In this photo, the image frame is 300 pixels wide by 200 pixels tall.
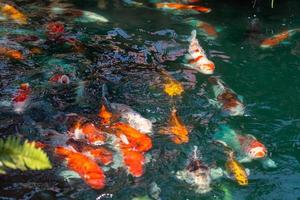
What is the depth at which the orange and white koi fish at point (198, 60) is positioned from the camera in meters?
7.68

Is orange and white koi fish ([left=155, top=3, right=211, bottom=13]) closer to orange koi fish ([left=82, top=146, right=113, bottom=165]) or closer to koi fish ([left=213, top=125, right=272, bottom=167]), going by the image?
koi fish ([left=213, top=125, right=272, bottom=167])

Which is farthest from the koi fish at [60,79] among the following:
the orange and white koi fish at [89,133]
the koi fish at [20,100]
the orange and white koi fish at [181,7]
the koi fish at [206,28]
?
the orange and white koi fish at [181,7]

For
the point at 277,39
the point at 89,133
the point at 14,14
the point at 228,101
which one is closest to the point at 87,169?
the point at 89,133

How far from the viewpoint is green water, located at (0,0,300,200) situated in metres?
5.38

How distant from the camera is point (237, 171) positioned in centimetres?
556

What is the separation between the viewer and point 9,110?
20.8 ft

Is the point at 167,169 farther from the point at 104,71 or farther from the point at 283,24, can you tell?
the point at 283,24

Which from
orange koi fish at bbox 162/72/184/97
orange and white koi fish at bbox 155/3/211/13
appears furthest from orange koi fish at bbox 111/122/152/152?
orange and white koi fish at bbox 155/3/211/13

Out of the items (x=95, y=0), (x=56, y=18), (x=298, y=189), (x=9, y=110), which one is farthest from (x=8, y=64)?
(x=298, y=189)

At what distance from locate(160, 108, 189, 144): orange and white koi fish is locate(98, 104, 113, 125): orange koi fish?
0.70m

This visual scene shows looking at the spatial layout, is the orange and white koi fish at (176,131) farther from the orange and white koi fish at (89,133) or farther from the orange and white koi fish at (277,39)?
the orange and white koi fish at (277,39)

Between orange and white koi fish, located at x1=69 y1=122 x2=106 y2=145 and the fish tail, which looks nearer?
the fish tail

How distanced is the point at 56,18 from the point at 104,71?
246 cm

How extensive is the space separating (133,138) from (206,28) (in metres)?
4.23
